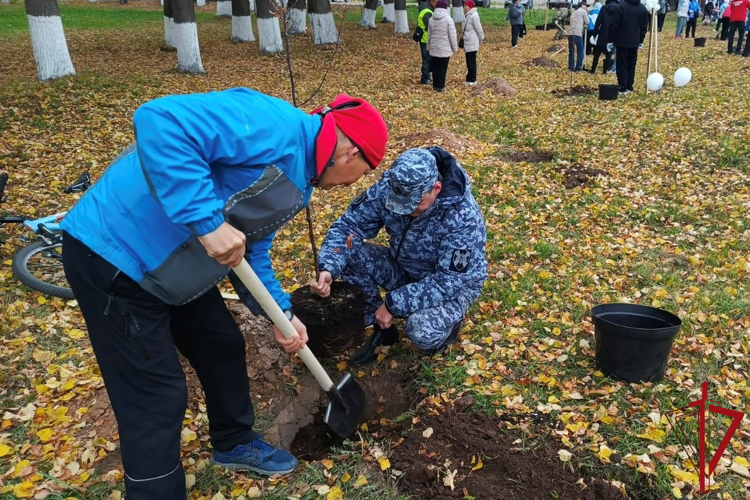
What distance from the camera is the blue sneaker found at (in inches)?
104

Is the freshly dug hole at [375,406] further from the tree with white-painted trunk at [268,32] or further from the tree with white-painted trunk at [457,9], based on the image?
Answer: the tree with white-painted trunk at [457,9]

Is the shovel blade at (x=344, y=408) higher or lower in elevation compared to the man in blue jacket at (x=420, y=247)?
lower

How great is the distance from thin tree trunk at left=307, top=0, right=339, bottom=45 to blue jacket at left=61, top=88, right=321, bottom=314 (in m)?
13.9

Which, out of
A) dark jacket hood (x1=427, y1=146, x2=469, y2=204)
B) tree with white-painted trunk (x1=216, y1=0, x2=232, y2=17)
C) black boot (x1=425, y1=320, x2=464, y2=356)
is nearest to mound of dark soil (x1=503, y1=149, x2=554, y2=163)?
black boot (x1=425, y1=320, x2=464, y2=356)

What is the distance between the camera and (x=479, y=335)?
3.70 metres

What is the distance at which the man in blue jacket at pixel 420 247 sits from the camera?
2941 mm

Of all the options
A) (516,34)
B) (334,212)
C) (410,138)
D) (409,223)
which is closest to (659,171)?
(410,138)

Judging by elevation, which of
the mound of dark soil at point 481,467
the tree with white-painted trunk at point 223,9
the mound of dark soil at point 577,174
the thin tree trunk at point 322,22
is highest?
the tree with white-painted trunk at point 223,9

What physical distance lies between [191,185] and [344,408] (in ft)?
5.24

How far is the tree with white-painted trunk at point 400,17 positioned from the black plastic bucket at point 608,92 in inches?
419

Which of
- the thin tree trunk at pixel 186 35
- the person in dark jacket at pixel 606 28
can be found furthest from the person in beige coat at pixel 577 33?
the thin tree trunk at pixel 186 35

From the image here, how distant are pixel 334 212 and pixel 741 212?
12.9 feet

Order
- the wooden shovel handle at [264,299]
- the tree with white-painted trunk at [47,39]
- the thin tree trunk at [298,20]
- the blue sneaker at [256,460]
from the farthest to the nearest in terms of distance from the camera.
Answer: the thin tree trunk at [298,20] → the tree with white-painted trunk at [47,39] → the blue sneaker at [256,460] → the wooden shovel handle at [264,299]

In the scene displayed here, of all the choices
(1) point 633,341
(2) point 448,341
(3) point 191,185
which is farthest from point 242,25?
(3) point 191,185
